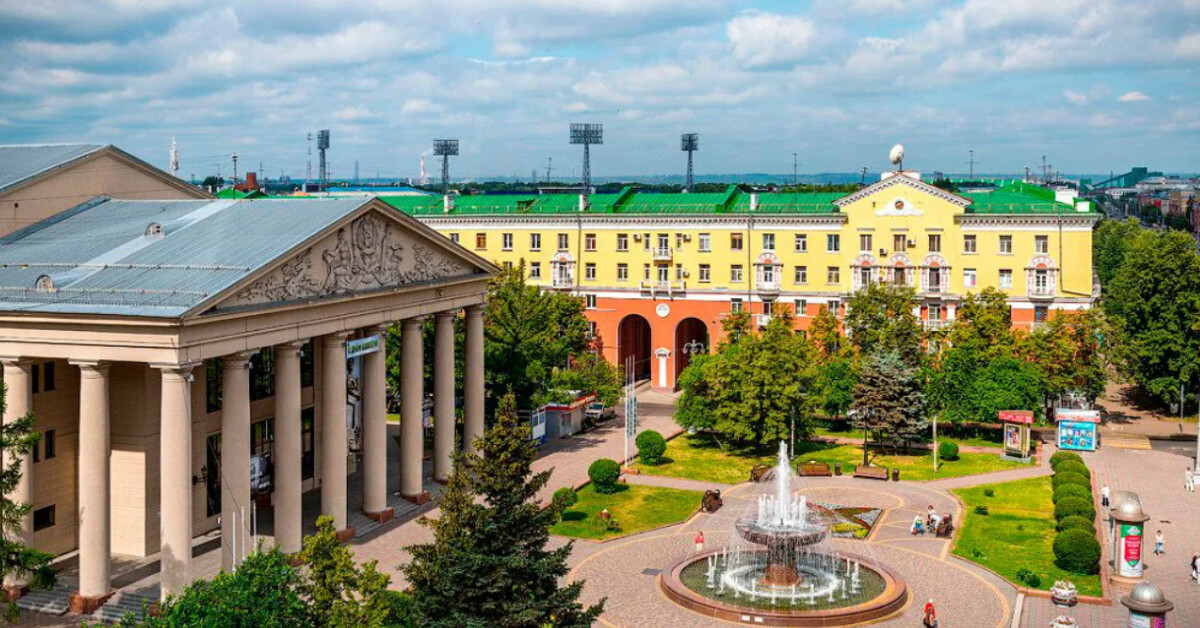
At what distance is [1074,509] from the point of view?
4653 cm

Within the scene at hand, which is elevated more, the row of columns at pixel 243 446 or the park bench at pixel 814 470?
the row of columns at pixel 243 446

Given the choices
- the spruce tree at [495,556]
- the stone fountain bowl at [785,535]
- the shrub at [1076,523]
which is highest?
the spruce tree at [495,556]

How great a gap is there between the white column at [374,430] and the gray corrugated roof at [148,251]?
6.59 metres

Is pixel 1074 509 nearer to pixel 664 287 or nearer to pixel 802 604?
pixel 802 604

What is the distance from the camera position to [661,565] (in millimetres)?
43875

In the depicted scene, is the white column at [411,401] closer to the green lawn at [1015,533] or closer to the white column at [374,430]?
the white column at [374,430]

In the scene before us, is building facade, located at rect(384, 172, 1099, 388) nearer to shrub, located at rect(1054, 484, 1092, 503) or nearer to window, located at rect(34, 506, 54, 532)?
shrub, located at rect(1054, 484, 1092, 503)

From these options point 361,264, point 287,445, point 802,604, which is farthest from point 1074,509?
point 287,445

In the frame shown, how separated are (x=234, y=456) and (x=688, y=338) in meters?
55.4

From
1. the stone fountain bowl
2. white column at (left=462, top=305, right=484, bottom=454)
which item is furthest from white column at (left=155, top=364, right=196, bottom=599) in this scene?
white column at (left=462, top=305, right=484, bottom=454)

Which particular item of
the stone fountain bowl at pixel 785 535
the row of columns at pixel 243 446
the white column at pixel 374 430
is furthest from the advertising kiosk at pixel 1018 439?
the white column at pixel 374 430

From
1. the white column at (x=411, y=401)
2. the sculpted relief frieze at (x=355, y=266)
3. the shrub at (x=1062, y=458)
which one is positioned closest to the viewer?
the sculpted relief frieze at (x=355, y=266)

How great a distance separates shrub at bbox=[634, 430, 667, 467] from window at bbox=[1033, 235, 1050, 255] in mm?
33042

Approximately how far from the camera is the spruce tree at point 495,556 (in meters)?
27.4
